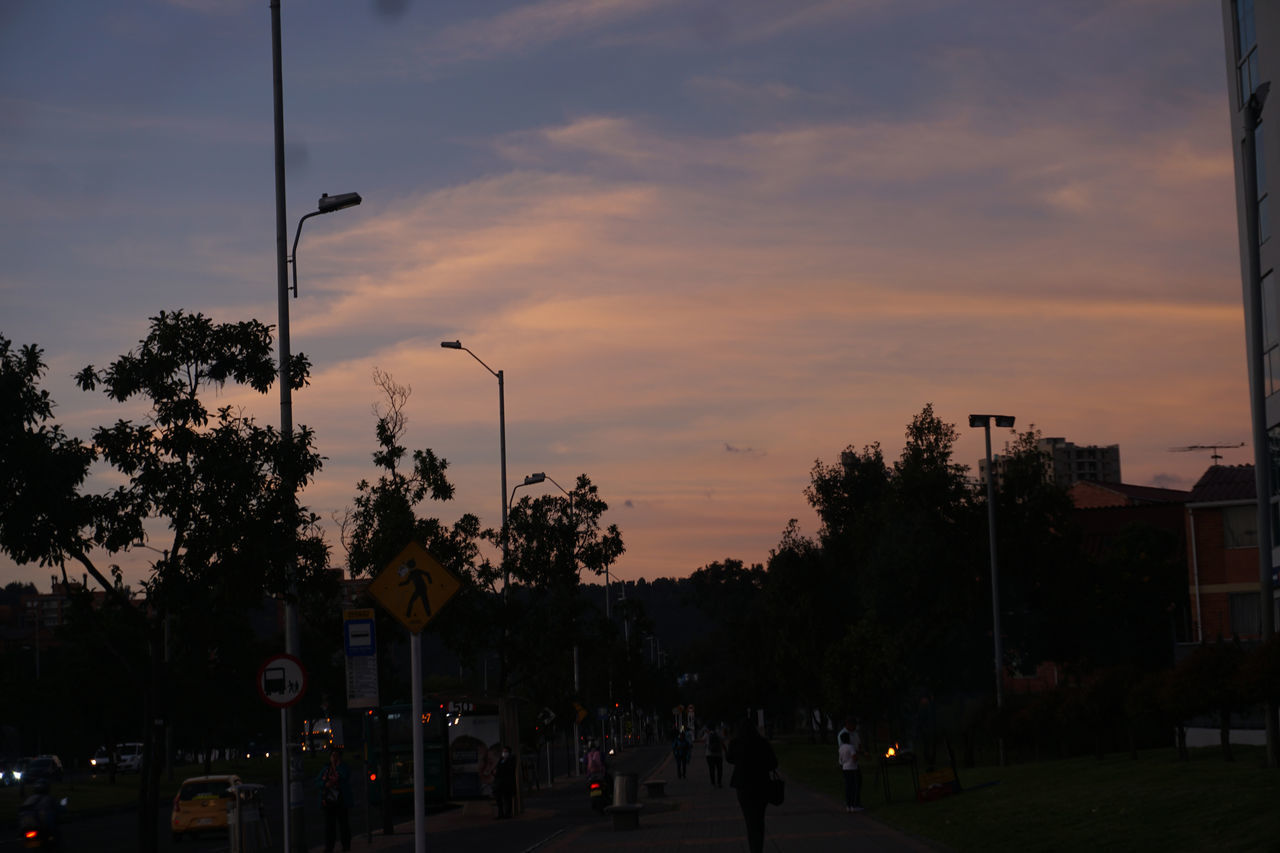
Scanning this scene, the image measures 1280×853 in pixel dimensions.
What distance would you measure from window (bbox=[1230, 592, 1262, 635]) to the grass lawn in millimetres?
31604

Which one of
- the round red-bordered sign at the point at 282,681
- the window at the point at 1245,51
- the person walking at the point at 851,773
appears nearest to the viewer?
the round red-bordered sign at the point at 282,681

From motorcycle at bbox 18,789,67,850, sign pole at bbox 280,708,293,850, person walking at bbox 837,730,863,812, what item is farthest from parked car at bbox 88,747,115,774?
sign pole at bbox 280,708,293,850

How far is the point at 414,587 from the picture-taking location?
1313 centimetres

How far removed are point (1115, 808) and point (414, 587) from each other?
1323 centimetres

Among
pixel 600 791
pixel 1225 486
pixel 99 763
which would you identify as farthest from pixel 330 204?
pixel 99 763

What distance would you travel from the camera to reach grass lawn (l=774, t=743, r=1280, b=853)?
17609 millimetres

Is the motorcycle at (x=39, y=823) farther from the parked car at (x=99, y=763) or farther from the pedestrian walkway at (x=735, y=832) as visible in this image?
the parked car at (x=99, y=763)

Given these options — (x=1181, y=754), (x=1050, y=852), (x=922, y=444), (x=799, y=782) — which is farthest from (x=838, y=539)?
(x=1050, y=852)

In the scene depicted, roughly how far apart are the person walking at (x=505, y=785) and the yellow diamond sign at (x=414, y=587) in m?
21.8

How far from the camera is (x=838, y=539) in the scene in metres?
63.7

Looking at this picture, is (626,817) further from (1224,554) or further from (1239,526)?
(1224,554)

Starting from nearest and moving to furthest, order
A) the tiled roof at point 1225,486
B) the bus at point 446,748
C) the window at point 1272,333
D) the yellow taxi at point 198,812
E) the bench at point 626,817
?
1. the bench at point 626,817
2. the yellow taxi at point 198,812
3. the bus at point 446,748
4. the window at point 1272,333
5. the tiled roof at point 1225,486

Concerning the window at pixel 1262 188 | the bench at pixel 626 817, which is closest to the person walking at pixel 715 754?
the bench at pixel 626 817

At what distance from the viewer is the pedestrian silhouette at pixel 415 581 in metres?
13.1
